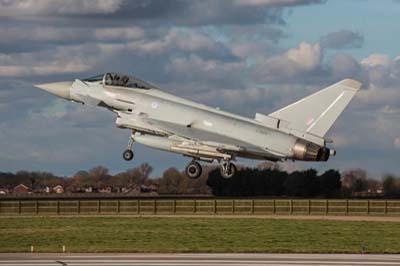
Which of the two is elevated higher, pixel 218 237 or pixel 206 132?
pixel 206 132

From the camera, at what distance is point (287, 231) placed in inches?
2388

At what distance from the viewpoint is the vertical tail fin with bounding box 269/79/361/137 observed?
52.1 m

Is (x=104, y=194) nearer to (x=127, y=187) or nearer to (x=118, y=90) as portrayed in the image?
(x=127, y=187)

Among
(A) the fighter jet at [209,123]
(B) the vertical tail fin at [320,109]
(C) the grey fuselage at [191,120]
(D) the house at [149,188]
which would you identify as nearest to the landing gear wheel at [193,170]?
(A) the fighter jet at [209,123]

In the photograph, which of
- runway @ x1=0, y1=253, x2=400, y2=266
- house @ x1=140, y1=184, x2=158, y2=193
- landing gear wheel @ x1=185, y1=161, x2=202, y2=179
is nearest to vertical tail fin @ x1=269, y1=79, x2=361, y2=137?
landing gear wheel @ x1=185, y1=161, x2=202, y2=179

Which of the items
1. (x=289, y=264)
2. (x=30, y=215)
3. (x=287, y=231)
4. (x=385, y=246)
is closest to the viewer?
(x=289, y=264)

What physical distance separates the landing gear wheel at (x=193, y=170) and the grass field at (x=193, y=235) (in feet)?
11.5

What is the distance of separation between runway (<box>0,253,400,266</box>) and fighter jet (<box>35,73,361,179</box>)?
6.93 meters

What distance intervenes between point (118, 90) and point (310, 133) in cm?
1025

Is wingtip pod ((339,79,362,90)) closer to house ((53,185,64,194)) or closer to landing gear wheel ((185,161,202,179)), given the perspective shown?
landing gear wheel ((185,161,202,179))

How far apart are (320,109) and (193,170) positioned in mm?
7590

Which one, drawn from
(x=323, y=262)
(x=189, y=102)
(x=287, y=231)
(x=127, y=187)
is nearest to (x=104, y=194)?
(x=127, y=187)

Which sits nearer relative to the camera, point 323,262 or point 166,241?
point 323,262

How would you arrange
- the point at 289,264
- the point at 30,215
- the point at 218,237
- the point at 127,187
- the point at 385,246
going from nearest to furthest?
the point at 289,264, the point at 385,246, the point at 218,237, the point at 30,215, the point at 127,187
